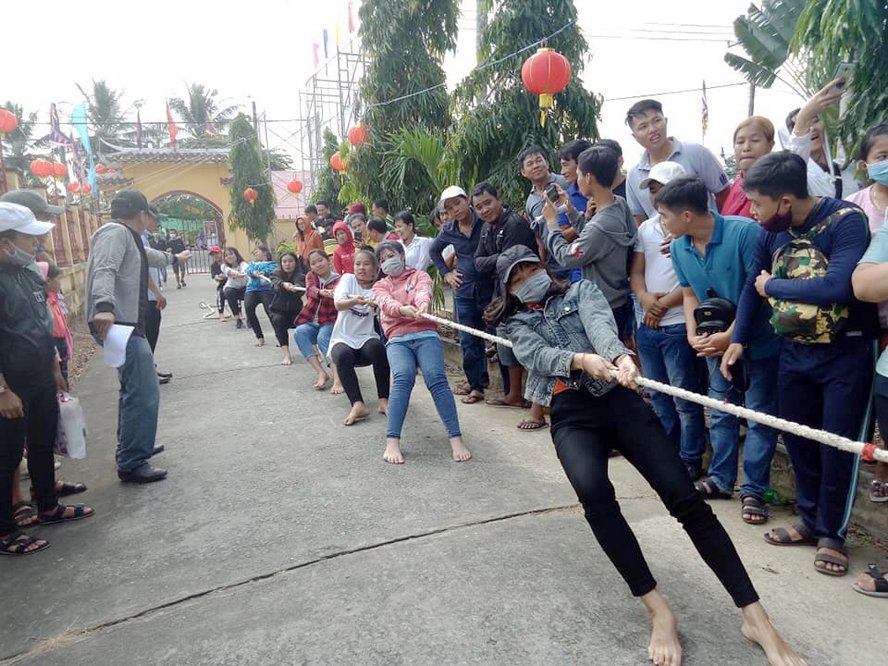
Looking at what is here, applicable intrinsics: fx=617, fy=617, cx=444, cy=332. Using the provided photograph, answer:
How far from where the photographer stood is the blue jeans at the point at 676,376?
330cm

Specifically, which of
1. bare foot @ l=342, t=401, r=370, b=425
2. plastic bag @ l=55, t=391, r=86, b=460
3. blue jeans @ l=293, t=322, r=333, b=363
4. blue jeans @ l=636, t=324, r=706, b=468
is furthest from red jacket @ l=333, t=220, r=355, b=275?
blue jeans @ l=636, t=324, r=706, b=468

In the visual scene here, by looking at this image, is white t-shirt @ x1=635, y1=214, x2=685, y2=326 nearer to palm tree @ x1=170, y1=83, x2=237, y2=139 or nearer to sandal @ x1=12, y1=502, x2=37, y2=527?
sandal @ x1=12, y1=502, x2=37, y2=527

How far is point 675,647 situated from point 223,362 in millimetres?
6829

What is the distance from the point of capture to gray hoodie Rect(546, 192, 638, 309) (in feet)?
11.4

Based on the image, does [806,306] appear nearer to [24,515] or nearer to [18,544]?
[18,544]

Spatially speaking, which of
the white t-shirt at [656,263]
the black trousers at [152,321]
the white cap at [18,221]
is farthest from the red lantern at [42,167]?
the white t-shirt at [656,263]

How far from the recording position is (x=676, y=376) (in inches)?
131

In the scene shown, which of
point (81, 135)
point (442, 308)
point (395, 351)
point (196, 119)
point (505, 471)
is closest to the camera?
point (505, 471)

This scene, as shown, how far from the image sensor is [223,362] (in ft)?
25.8

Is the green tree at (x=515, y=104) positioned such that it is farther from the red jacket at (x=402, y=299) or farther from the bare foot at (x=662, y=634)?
the bare foot at (x=662, y=634)

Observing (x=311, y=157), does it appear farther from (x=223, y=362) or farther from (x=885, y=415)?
(x=885, y=415)

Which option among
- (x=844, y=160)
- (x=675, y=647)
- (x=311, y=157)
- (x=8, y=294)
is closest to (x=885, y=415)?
(x=675, y=647)

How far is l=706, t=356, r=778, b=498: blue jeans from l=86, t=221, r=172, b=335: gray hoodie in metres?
3.51

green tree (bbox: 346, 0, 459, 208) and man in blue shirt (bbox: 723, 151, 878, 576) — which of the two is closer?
man in blue shirt (bbox: 723, 151, 878, 576)
